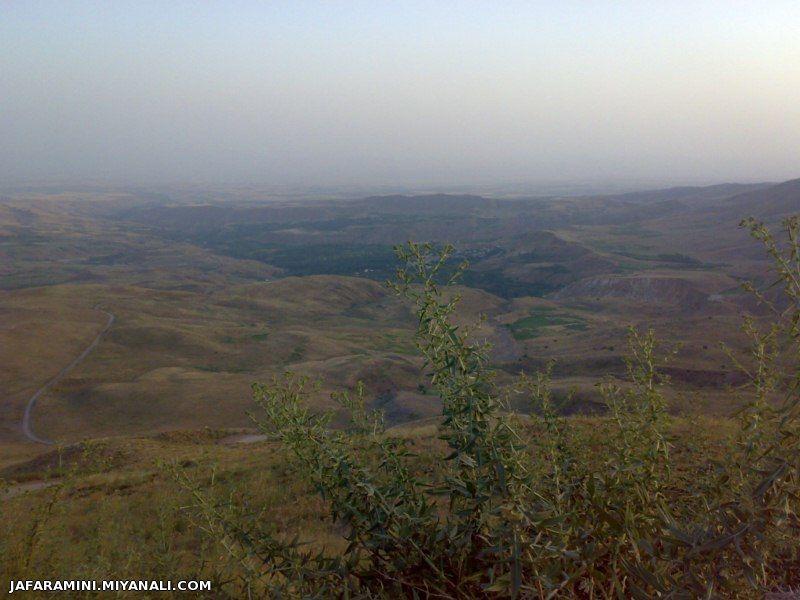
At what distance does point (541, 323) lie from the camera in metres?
65.2

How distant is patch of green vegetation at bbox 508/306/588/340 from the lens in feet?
198

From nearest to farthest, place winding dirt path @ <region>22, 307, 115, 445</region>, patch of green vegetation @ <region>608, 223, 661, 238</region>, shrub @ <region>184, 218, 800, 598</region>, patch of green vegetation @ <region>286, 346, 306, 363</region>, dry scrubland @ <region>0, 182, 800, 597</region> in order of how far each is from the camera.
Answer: shrub @ <region>184, 218, 800, 598</region> → dry scrubland @ <region>0, 182, 800, 597</region> → winding dirt path @ <region>22, 307, 115, 445</region> → patch of green vegetation @ <region>286, 346, 306, 363</region> → patch of green vegetation @ <region>608, 223, 661, 238</region>

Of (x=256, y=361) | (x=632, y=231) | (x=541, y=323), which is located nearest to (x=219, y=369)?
(x=256, y=361)

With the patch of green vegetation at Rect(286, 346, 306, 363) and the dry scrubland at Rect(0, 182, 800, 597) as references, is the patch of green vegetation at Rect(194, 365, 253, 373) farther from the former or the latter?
the patch of green vegetation at Rect(286, 346, 306, 363)

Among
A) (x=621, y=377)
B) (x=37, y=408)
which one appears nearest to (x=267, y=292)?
(x=37, y=408)

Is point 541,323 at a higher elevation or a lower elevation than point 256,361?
lower

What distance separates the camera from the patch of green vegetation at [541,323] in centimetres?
6028

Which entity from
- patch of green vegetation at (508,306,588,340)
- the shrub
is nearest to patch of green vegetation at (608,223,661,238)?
patch of green vegetation at (508,306,588,340)

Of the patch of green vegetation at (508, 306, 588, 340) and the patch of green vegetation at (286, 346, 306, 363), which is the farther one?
the patch of green vegetation at (508, 306, 588, 340)

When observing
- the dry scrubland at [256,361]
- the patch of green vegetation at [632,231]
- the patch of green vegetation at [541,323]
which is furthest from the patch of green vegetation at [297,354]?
the patch of green vegetation at [632,231]

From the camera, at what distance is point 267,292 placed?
3292 inches

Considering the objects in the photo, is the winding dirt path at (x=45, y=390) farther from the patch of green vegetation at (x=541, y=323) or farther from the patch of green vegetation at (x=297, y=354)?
the patch of green vegetation at (x=541, y=323)

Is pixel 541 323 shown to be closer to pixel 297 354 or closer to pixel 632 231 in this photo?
pixel 297 354

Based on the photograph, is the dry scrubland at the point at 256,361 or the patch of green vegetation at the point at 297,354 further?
the patch of green vegetation at the point at 297,354
